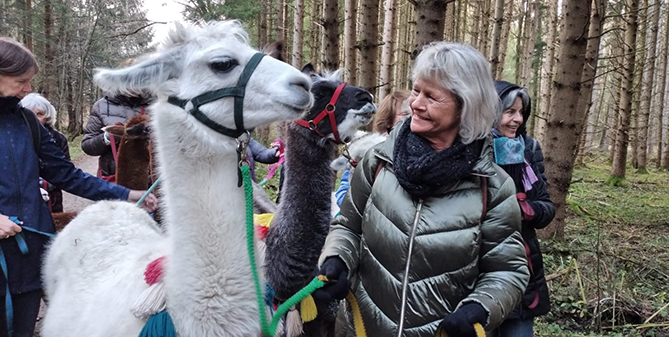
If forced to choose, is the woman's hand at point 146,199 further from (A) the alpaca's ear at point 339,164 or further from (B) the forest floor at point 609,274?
(B) the forest floor at point 609,274

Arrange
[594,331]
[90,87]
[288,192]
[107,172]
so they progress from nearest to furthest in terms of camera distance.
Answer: [288,192] → [594,331] → [107,172] → [90,87]

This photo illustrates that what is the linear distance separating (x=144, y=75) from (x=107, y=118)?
2.72 m

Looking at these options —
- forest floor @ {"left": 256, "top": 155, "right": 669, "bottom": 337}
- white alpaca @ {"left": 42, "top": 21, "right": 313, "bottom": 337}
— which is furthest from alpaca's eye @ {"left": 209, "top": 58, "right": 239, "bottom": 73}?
forest floor @ {"left": 256, "top": 155, "right": 669, "bottom": 337}

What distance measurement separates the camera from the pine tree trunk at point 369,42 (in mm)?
6434

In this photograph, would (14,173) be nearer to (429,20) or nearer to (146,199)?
(146,199)

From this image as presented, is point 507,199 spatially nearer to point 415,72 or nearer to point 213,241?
point 415,72

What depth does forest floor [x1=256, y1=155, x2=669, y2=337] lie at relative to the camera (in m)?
3.65

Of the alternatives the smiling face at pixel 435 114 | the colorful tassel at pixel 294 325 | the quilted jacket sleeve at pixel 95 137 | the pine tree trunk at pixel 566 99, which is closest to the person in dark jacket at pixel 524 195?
the smiling face at pixel 435 114

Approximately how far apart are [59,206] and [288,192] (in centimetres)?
322

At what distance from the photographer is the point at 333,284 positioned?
157cm

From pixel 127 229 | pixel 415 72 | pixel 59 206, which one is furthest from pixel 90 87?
pixel 415 72

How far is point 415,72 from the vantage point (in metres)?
1.71

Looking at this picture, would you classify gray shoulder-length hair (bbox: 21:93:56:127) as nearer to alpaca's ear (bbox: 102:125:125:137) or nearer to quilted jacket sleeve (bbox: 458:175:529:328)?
alpaca's ear (bbox: 102:125:125:137)

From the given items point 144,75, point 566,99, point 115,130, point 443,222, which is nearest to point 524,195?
point 443,222
